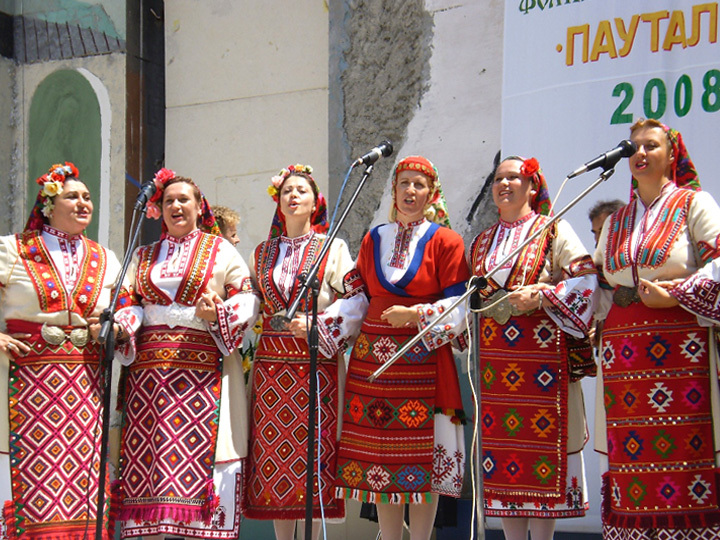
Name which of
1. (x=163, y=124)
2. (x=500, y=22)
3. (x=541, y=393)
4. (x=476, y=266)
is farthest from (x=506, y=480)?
A: (x=163, y=124)

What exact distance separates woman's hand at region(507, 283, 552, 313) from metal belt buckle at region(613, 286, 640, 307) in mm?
274

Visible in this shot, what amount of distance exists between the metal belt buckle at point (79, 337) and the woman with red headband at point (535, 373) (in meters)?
1.81

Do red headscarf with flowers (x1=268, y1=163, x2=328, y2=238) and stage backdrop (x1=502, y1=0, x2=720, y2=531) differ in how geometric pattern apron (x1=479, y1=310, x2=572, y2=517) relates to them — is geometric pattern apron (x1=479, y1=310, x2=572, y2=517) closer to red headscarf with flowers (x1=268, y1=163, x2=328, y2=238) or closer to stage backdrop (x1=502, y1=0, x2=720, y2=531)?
stage backdrop (x1=502, y1=0, x2=720, y2=531)

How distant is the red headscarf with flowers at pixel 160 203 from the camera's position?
17.0ft

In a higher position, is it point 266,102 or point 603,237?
point 266,102

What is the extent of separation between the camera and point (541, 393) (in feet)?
14.8

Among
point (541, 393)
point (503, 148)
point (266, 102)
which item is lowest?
point (541, 393)

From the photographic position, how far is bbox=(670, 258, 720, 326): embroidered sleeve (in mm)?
3979

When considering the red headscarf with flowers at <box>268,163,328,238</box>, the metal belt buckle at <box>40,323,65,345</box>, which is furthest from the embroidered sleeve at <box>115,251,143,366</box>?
the red headscarf with flowers at <box>268,163,328,238</box>

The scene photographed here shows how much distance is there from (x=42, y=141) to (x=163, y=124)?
3.22 feet

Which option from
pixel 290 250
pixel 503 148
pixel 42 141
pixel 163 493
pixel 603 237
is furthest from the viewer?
pixel 42 141

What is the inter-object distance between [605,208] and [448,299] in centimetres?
107

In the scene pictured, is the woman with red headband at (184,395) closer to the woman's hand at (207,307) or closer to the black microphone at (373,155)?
the woman's hand at (207,307)

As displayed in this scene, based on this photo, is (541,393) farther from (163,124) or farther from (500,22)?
(163,124)
